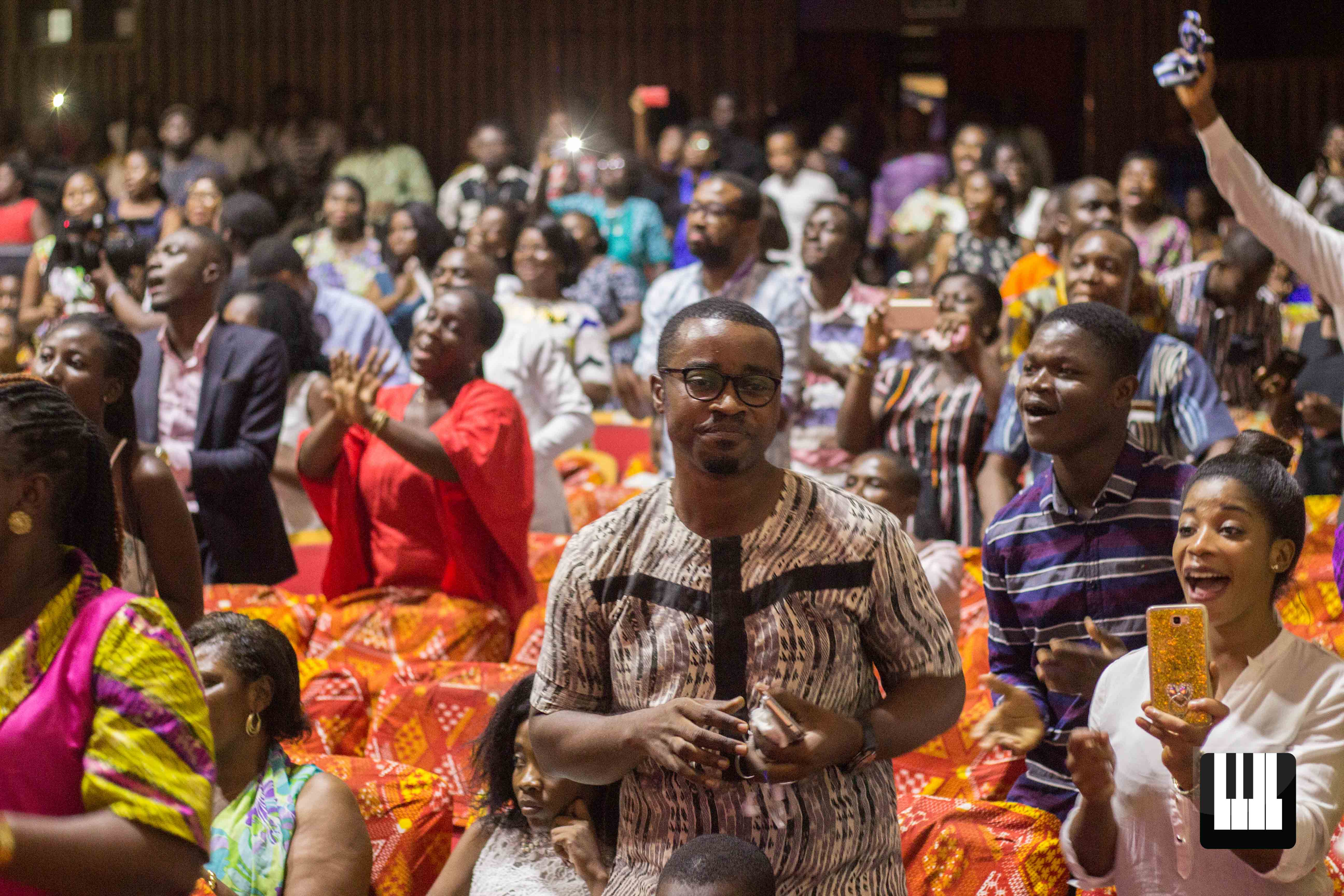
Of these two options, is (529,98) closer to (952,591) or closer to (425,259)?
(425,259)

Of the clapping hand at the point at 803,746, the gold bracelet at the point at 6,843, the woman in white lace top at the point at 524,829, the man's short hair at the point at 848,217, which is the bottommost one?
the woman in white lace top at the point at 524,829

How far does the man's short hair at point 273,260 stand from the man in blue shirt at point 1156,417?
11.3 feet

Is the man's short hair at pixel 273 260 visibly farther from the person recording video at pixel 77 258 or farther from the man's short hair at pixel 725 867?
the man's short hair at pixel 725 867

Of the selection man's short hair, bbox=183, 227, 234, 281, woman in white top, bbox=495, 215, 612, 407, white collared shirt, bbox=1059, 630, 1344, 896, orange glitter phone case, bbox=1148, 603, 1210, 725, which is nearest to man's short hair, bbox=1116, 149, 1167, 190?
woman in white top, bbox=495, 215, 612, 407

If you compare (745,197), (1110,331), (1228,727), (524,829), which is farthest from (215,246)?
(1228,727)

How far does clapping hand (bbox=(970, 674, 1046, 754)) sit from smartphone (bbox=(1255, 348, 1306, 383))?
94.3 inches

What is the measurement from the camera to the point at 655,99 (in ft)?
39.0

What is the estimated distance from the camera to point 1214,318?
23.0ft

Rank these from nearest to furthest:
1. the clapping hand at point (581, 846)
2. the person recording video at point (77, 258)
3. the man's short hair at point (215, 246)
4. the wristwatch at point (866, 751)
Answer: the wristwatch at point (866, 751)
the clapping hand at point (581, 846)
the man's short hair at point (215, 246)
the person recording video at point (77, 258)

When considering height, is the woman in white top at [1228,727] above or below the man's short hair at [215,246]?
below

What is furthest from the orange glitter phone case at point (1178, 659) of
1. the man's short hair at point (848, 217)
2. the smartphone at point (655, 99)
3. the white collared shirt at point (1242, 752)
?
the smartphone at point (655, 99)

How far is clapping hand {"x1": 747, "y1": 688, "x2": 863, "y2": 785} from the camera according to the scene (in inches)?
80.0

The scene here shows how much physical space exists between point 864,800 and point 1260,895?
26.2 inches

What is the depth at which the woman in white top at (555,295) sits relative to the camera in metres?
7.14
